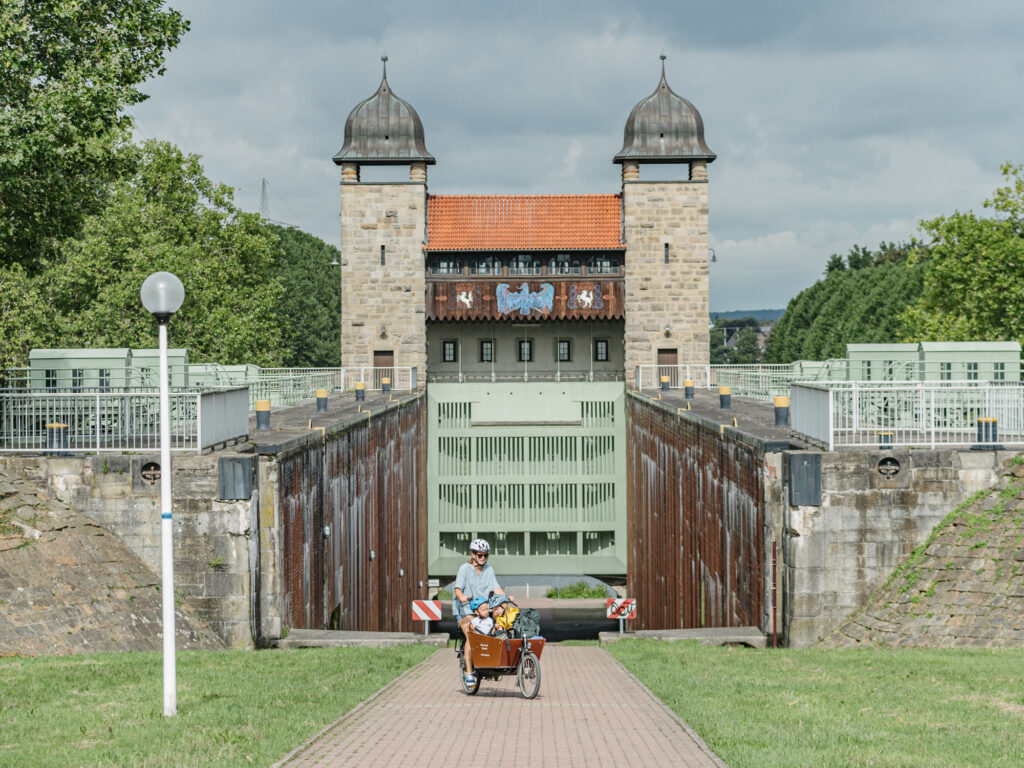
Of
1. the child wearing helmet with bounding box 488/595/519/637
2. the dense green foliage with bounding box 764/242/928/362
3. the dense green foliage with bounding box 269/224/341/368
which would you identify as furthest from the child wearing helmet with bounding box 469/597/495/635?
the dense green foliage with bounding box 269/224/341/368

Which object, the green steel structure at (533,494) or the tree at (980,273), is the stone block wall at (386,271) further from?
the tree at (980,273)

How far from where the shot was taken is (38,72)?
2008cm

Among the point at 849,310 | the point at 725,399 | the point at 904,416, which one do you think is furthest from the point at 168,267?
the point at 849,310

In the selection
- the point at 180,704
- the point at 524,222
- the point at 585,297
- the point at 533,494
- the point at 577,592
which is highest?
the point at 524,222

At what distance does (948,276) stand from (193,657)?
1594 inches

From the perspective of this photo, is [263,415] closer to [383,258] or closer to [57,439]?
[57,439]

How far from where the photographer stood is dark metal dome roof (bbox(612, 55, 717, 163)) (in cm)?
4903

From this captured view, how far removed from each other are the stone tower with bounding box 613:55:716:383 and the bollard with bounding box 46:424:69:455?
34.1 m

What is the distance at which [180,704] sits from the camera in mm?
9773

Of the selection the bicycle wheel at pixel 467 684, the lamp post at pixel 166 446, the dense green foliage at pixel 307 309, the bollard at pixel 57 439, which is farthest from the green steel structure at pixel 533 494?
the lamp post at pixel 166 446

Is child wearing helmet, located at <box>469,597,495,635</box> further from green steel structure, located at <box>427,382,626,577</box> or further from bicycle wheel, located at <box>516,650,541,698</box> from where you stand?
green steel structure, located at <box>427,382,626,577</box>

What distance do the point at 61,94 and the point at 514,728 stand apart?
15.0 metres

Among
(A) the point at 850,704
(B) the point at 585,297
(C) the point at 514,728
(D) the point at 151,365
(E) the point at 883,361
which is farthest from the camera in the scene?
(B) the point at 585,297

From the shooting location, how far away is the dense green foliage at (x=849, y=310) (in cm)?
7369
